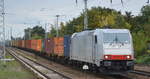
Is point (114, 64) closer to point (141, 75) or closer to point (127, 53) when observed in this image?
point (127, 53)

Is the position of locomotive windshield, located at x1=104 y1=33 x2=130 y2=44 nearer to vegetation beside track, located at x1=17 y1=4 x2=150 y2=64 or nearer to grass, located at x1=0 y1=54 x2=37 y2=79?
vegetation beside track, located at x1=17 y1=4 x2=150 y2=64

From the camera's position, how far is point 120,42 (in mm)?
23375

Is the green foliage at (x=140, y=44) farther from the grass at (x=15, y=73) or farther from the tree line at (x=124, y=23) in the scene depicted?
the grass at (x=15, y=73)

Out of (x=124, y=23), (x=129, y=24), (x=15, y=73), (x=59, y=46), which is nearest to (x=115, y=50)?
A: (x=15, y=73)

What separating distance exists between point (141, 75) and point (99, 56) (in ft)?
11.2

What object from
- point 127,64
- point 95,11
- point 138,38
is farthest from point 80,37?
point 95,11

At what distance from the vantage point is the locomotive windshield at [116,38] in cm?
2344

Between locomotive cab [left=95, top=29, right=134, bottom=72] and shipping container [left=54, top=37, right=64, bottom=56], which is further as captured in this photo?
shipping container [left=54, top=37, right=64, bottom=56]

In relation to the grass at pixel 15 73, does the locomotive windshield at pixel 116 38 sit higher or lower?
higher

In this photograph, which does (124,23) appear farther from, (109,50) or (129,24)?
(109,50)

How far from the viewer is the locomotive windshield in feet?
76.9

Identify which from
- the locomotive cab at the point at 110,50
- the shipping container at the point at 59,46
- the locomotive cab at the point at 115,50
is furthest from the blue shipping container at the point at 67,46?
the locomotive cab at the point at 115,50

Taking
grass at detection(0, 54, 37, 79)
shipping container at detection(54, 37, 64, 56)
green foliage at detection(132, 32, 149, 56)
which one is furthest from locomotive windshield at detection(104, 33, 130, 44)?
green foliage at detection(132, 32, 149, 56)

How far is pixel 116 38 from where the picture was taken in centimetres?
2353
